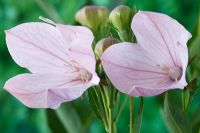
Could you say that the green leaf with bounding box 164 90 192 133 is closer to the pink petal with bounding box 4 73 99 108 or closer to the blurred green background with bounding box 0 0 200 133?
the pink petal with bounding box 4 73 99 108

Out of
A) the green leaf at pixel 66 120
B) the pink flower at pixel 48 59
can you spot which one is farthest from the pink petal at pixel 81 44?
the green leaf at pixel 66 120

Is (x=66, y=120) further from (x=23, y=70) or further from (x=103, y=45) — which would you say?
(x=23, y=70)

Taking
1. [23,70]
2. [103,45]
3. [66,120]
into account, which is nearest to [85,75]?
[103,45]

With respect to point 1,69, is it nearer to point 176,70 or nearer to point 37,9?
point 37,9

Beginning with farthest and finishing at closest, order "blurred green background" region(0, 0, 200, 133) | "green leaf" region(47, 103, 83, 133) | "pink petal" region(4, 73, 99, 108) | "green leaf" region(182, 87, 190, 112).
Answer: "blurred green background" region(0, 0, 200, 133)
"green leaf" region(47, 103, 83, 133)
"green leaf" region(182, 87, 190, 112)
"pink petal" region(4, 73, 99, 108)

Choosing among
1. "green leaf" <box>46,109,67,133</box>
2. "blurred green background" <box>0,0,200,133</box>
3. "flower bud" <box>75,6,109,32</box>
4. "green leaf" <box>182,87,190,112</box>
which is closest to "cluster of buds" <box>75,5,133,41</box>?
"flower bud" <box>75,6,109,32</box>

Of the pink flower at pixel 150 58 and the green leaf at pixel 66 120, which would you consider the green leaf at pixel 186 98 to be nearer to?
the pink flower at pixel 150 58
